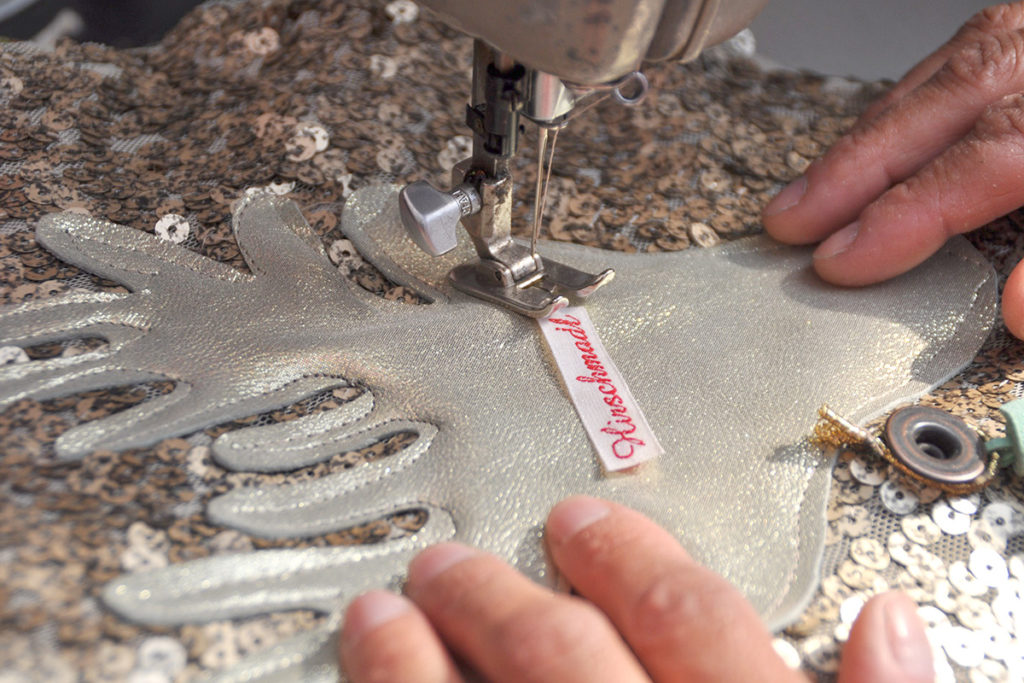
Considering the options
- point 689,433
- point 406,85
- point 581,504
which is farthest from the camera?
point 406,85

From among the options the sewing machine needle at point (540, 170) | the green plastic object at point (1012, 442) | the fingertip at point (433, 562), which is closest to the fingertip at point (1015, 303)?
the green plastic object at point (1012, 442)

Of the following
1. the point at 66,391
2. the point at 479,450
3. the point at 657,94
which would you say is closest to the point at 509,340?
the point at 479,450

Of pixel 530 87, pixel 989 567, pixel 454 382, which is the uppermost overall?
pixel 530 87

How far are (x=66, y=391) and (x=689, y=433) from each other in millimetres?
623

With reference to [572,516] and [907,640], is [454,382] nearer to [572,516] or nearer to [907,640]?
[572,516]

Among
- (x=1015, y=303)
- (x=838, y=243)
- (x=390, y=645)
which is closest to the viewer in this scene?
(x=390, y=645)

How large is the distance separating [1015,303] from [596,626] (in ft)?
2.18

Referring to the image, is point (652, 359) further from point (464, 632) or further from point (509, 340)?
point (464, 632)

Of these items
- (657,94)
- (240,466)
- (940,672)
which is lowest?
(940,672)

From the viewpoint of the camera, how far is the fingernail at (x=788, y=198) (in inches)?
44.0

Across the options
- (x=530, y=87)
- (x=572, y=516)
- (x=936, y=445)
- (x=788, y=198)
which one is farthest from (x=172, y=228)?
(x=936, y=445)

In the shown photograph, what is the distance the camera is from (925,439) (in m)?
0.88

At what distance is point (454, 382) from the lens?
857mm

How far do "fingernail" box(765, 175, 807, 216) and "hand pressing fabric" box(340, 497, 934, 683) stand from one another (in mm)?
573
